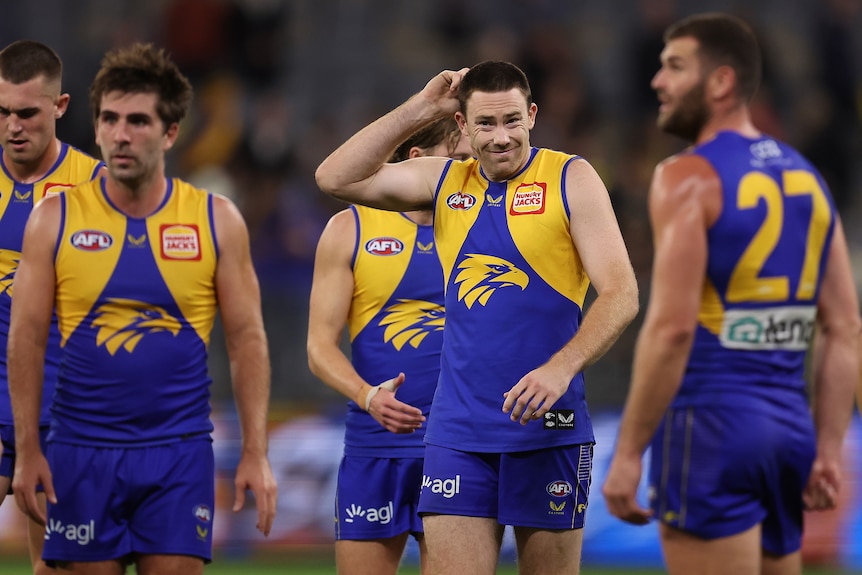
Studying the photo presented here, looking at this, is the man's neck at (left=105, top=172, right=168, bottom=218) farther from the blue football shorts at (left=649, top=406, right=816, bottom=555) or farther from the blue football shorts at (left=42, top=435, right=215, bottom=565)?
the blue football shorts at (left=649, top=406, right=816, bottom=555)

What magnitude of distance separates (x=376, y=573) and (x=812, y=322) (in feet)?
9.52

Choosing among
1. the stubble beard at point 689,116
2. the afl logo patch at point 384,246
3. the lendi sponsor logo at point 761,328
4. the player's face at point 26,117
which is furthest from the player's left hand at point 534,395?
the player's face at point 26,117

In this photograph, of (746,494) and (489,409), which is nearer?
(746,494)

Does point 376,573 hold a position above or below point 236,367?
below

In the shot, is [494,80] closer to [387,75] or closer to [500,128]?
[500,128]

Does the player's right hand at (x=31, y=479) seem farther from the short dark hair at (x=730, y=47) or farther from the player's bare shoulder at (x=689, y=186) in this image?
the short dark hair at (x=730, y=47)

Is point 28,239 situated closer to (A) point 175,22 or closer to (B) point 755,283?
(B) point 755,283

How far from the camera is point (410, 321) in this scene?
280 inches

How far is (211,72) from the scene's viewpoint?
16.1 m

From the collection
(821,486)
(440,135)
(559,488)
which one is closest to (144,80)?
(440,135)

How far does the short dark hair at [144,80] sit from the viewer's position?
6.09 m

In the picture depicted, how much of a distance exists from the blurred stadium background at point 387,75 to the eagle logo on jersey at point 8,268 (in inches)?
228

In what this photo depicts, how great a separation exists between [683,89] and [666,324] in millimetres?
890

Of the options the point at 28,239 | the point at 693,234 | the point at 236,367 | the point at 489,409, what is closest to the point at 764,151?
the point at 693,234
